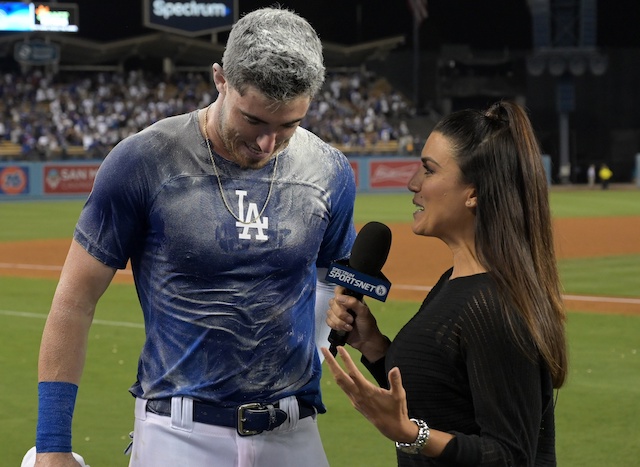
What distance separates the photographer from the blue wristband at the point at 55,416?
9.96 ft

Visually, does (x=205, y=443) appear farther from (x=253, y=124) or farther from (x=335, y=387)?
(x=335, y=387)

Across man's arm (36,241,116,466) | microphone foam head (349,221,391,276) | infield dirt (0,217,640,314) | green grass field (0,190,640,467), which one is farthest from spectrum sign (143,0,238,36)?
man's arm (36,241,116,466)

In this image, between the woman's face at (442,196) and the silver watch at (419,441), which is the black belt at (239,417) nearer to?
the silver watch at (419,441)

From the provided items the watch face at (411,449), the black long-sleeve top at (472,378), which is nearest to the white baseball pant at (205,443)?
the black long-sleeve top at (472,378)

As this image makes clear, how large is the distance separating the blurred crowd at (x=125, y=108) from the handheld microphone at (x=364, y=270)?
3666 cm

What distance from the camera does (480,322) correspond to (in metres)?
2.89

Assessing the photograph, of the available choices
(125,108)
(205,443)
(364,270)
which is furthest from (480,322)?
(125,108)

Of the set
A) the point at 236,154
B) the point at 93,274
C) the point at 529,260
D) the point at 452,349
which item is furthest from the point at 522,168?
the point at 93,274

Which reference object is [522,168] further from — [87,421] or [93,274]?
[87,421]

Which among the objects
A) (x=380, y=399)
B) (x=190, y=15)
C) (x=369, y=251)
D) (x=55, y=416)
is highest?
(x=190, y=15)

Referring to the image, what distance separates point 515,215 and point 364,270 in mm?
525

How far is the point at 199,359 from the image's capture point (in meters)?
3.20

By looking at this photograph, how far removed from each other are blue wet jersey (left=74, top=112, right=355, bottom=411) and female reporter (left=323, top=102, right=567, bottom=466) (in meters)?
0.23

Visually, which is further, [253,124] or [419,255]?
[419,255]
